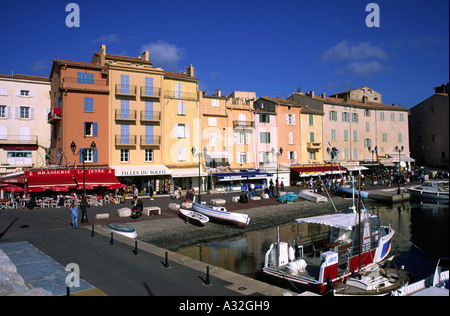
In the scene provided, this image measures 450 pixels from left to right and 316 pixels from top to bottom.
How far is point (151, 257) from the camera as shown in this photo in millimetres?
15555

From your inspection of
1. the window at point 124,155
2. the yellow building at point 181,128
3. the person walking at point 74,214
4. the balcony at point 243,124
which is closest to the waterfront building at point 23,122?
the window at point 124,155

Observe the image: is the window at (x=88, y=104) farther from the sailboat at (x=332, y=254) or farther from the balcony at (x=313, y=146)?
the balcony at (x=313, y=146)

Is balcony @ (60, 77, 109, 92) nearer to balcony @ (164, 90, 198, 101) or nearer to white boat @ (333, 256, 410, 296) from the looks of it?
balcony @ (164, 90, 198, 101)

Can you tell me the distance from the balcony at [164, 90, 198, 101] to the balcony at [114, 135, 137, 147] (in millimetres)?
6635

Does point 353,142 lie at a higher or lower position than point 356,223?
higher

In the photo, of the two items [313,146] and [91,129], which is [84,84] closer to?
[91,129]

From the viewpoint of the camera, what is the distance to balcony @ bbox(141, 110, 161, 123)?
129 feet

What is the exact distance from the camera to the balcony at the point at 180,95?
41.6 m

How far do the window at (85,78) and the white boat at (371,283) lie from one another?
32.8 meters

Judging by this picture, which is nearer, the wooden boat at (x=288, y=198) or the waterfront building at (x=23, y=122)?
the wooden boat at (x=288, y=198)

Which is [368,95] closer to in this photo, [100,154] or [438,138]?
[100,154]
